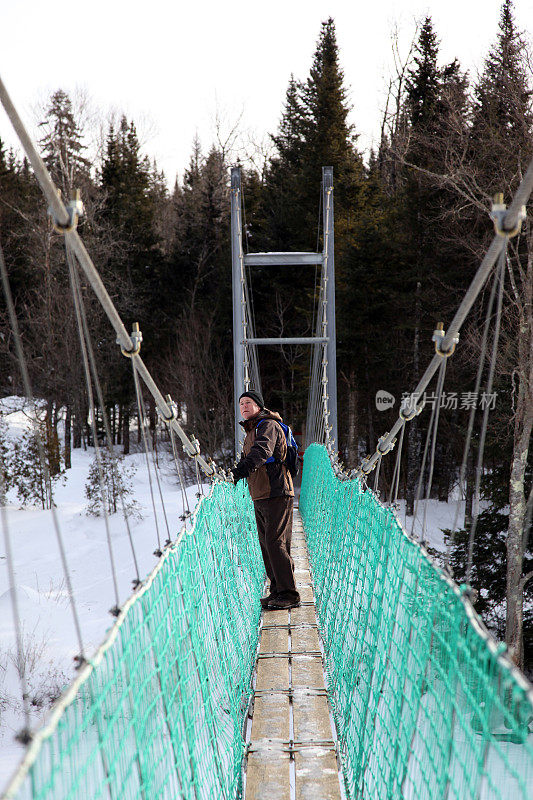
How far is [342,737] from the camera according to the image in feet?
6.17

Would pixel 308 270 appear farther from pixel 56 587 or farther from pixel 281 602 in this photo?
pixel 281 602

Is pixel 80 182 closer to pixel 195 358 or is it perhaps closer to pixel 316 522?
pixel 195 358

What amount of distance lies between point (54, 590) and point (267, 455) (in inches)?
233

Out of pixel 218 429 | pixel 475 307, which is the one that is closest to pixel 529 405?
pixel 475 307

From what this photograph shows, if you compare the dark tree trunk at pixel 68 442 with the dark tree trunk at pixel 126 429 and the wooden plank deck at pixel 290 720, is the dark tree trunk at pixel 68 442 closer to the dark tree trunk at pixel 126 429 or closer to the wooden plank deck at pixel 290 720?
the dark tree trunk at pixel 126 429

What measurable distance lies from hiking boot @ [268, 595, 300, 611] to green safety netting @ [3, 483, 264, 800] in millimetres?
203

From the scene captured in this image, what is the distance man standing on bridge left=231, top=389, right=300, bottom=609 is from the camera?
2721 millimetres

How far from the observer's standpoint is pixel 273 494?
2779mm

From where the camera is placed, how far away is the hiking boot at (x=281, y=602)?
9.59 feet

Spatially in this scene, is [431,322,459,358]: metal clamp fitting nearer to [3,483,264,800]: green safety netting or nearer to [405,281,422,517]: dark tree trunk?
[3,483,264,800]: green safety netting

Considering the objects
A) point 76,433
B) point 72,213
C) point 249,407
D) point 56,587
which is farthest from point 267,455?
point 76,433

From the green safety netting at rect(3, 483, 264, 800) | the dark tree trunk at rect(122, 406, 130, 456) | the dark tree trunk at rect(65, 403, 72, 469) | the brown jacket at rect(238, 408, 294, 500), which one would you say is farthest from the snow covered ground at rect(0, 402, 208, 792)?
the dark tree trunk at rect(122, 406, 130, 456)

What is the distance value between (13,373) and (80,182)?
13.0ft

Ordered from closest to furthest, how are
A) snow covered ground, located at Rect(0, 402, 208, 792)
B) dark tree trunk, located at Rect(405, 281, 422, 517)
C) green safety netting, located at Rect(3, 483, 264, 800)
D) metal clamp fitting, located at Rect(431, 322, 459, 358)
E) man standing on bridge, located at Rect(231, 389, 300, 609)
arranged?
green safety netting, located at Rect(3, 483, 264, 800) → metal clamp fitting, located at Rect(431, 322, 459, 358) → man standing on bridge, located at Rect(231, 389, 300, 609) → snow covered ground, located at Rect(0, 402, 208, 792) → dark tree trunk, located at Rect(405, 281, 422, 517)
